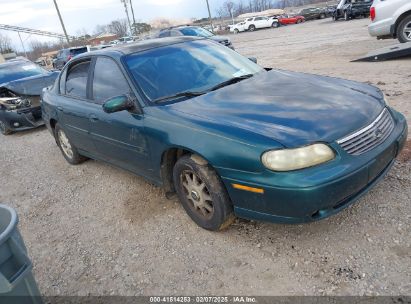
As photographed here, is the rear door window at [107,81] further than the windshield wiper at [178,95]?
Yes

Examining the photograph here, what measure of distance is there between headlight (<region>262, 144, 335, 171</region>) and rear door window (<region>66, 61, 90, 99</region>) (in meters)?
2.61

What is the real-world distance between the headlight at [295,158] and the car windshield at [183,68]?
1.22 metres

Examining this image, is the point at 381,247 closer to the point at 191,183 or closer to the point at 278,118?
the point at 278,118

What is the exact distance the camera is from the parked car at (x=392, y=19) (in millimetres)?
8891

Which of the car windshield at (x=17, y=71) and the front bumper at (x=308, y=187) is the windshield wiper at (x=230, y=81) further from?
the car windshield at (x=17, y=71)

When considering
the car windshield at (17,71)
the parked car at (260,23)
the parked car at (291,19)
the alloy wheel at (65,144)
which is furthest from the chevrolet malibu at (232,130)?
the parked car at (260,23)

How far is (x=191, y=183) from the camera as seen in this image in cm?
314

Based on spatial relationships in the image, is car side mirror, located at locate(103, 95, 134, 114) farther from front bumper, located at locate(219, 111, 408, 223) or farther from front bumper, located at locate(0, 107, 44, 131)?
front bumper, located at locate(0, 107, 44, 131)

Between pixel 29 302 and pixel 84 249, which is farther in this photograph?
pixel 84 249

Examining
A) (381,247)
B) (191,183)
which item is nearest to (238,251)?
(191,183)

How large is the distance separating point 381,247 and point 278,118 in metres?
1.18

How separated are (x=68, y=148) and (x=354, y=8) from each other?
25.8m

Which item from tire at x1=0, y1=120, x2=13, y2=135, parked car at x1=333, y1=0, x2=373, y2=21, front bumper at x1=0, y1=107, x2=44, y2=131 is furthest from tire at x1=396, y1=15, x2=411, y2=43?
parked car at x1=333, y1=0, x2=373, y2=21

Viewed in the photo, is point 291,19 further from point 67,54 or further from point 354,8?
point 67,54
